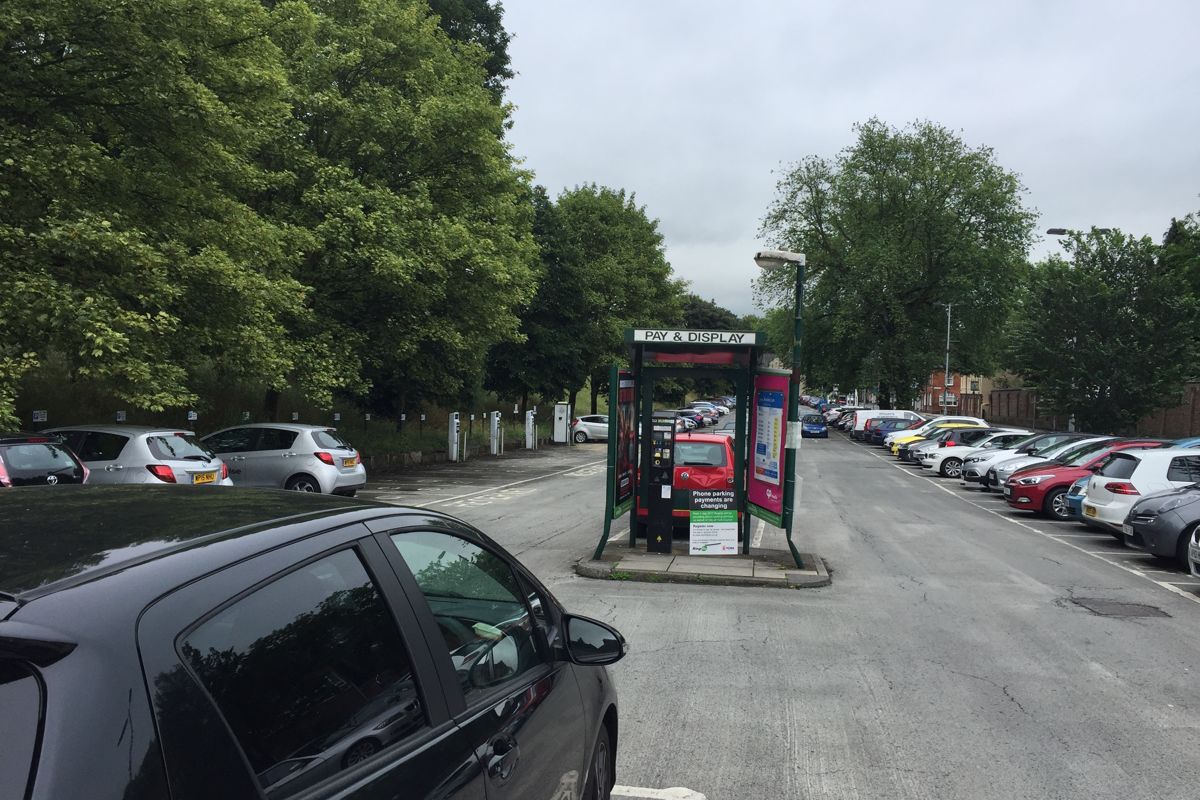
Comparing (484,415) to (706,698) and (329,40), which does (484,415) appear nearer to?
(329,40)

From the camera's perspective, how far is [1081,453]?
18844 millimetres

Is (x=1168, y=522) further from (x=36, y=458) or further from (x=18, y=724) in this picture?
(x=36, y=458)

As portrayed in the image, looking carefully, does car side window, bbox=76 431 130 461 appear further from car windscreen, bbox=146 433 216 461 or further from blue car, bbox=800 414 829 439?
blue car, bbox=800 414 829 439

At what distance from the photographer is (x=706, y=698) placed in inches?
234

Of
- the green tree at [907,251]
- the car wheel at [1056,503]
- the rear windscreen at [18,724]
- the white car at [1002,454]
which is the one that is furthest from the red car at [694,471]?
the green tree at [907,251]

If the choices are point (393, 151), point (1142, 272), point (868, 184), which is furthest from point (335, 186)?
point (868, 184)

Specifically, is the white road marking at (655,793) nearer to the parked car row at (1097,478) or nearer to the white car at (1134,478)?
the parked car row at (1097,478)

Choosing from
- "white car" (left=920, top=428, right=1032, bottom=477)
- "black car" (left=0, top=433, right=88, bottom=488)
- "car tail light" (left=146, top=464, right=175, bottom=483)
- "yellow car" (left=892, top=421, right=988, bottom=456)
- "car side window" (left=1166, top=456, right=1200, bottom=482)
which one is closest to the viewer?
"black car" (left=0, top=433, right=88, bottom=488)

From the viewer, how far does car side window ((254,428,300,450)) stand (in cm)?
1697

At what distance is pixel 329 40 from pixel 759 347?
1698cm

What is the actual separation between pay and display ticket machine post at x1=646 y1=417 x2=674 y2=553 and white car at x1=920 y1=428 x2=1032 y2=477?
→ 17.4m

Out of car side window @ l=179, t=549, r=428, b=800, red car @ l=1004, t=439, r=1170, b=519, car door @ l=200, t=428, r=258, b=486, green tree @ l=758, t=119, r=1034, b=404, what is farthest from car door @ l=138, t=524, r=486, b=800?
green tree @ l=758, t=119, r=1034, b=404

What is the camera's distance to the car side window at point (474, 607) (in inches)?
96.5

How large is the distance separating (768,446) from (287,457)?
9.87 metres
